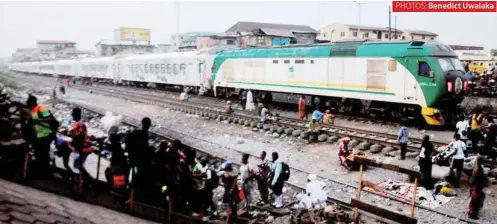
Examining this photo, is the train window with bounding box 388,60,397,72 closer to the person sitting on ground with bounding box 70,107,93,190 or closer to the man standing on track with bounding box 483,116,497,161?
the man standing on track with bounding box 483,116,497,161

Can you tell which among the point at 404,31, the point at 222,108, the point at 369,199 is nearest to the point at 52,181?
the point at 369,199

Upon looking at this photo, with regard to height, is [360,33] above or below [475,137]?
above

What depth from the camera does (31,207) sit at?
18.7 feet

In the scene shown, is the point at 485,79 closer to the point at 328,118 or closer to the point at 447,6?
the point at 447,6

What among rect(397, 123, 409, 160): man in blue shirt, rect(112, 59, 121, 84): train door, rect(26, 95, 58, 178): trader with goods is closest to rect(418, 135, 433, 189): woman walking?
rect(397, 123, 409, 160): man in blue shirt

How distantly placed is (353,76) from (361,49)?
111cm

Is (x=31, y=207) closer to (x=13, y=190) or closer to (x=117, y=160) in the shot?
(x=13, y=190)

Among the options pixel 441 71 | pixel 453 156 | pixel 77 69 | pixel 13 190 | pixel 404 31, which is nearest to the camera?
pixel 13 190

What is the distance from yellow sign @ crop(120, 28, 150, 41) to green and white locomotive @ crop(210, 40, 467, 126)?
244 ft

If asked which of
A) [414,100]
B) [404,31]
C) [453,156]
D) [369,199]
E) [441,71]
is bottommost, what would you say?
[369,199]

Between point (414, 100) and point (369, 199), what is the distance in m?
7.26

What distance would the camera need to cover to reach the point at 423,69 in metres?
14.8

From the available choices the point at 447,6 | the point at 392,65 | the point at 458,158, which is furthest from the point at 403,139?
the point at 447,6

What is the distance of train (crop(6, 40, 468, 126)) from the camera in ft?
48.6
